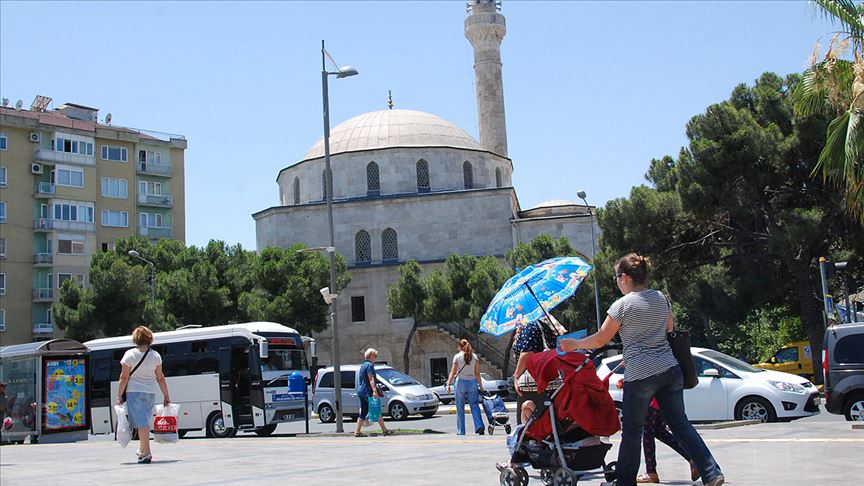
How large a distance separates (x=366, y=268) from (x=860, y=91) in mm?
36256

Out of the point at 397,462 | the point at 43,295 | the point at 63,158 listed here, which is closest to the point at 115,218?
the point at 63,158

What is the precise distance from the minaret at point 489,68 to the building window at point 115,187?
21011 millimetres

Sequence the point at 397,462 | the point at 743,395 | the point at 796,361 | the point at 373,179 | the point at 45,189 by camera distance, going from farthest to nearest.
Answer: the point at 373,179, the point at 45,189, the point at 796,361, the point at 743,395, the point at 397,462

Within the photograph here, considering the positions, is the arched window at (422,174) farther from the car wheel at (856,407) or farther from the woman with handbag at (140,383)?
the woman with handbag at (140,383)

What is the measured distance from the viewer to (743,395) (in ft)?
47.3

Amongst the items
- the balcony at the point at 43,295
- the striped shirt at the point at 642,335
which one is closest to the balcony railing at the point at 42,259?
the balcony at the point at 43,295

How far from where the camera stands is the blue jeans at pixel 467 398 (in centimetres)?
1386

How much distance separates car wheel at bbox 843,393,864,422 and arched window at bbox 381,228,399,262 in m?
37.0

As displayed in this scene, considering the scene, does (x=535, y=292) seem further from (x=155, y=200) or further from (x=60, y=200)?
(x=155, y=200)

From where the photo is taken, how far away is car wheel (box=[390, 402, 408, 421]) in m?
24.4

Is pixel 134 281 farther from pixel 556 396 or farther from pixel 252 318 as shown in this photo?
pixel 556 396

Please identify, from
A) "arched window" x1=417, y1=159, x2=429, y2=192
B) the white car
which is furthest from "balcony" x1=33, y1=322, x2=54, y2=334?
the white car

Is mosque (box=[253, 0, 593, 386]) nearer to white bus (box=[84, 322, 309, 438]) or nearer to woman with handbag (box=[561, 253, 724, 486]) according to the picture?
white bus (box=[84, 322, 309, 438])

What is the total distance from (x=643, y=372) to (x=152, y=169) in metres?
52.4
